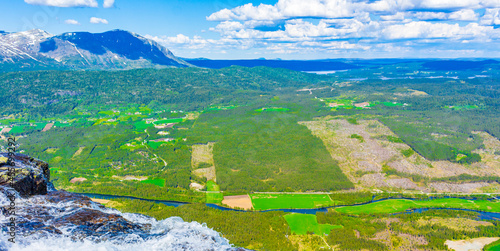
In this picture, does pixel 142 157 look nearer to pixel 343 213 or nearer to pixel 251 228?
pixel 251 228

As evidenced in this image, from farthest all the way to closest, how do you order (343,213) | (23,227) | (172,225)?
(343,213)
(172,225)
(23,227)

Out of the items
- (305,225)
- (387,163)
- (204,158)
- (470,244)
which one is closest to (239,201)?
(305,225)

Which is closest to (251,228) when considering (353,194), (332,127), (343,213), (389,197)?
(343,213)

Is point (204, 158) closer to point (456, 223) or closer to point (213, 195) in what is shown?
point (213, 195)

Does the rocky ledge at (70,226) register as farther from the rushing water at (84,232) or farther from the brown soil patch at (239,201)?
the brown soil patch at (239,201)

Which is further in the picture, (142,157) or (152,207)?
(142,157)

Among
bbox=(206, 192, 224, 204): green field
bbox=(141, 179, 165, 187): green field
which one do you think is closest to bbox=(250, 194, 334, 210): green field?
bbox=(206, 192, 224, 204): green field
